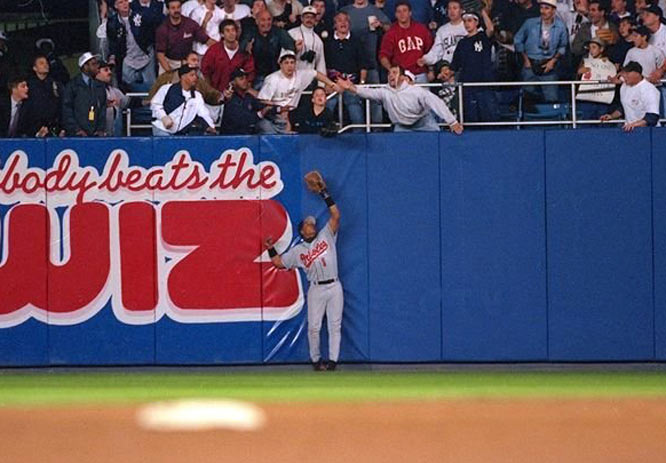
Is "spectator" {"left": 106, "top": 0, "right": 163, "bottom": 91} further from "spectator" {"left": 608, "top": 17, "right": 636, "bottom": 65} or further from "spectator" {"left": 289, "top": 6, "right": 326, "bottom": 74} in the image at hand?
"spectator" {"left": 608, "top": 17, "right": 636, "bottom": 65}

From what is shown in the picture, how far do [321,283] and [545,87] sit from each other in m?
4.85

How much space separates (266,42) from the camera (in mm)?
20547

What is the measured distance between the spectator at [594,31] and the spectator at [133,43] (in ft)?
22.2

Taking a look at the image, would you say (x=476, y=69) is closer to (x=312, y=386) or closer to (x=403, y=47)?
(x=403, y=47)

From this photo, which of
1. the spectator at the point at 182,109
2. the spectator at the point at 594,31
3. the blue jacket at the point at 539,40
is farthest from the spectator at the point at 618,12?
the spectator at the point at 182,109

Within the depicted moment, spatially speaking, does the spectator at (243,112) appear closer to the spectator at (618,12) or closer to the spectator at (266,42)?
the spectator at (266,42)

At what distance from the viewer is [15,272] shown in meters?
20.0

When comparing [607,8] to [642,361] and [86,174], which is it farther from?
[86,174]

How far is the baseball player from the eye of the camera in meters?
→ 19.2

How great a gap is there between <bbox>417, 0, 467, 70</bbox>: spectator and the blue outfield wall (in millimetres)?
1846

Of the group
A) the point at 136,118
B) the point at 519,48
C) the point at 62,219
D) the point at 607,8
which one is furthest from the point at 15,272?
the point at 607,8

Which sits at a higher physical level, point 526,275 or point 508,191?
point 508,191

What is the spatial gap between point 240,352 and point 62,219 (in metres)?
3.40

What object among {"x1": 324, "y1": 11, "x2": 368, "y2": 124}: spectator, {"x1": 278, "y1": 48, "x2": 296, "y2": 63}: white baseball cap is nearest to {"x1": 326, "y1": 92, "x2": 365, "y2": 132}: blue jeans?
{"x1": 324, "y1": 11, "x2": 368, "y2": 124}: spectator
